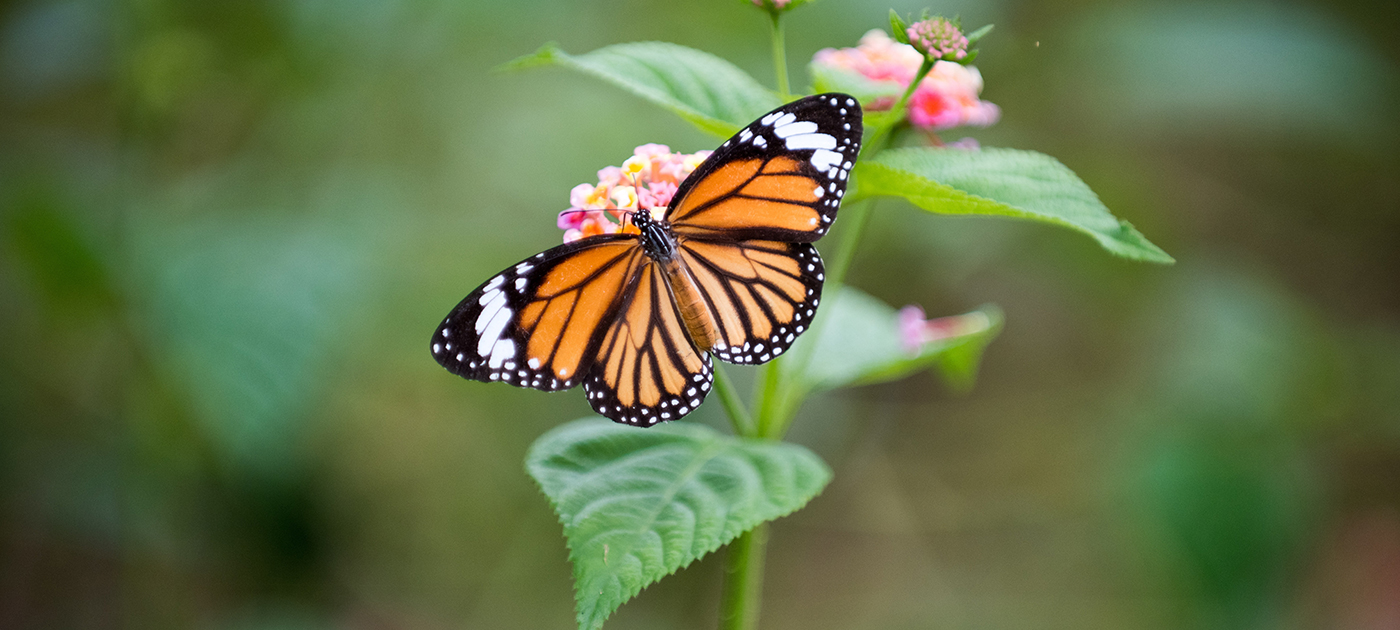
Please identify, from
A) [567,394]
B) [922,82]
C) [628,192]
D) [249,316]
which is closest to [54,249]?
[249,316]

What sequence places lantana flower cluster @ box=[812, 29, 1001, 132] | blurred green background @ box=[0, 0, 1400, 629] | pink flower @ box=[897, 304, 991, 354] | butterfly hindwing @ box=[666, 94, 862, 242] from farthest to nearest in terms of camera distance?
1. blurred green background @ box=[0, 0, 1400, 629]
2. pink flower @ box=[897, 304, 991, 354]
3. lantana flower cluster @ box=[812, 29, 1001, 132]
4. butterfly hindwing @ box=[666, 94, 862, 242]

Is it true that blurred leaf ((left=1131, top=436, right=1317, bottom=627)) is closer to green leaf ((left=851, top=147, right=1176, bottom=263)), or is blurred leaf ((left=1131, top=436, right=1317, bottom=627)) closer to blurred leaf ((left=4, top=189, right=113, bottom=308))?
green leaf ((left=851, top=147, right=1176, bottom=263))

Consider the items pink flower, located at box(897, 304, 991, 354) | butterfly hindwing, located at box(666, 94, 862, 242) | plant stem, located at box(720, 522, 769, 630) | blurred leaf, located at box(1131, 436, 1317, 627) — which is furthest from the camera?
blurred leaf, located at box(1131, 436, 1317, 627)

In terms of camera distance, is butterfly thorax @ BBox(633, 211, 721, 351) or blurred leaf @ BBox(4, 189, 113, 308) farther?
blurred leaf @ BBox(4, 189, 113, 308)

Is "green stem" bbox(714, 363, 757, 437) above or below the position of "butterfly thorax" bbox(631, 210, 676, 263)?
below

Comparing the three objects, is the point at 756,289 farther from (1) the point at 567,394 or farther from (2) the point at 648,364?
(1) the point at 567,394

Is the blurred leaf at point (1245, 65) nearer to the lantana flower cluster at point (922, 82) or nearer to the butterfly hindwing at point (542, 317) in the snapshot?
the lantana flower cluster at point (922, 82)

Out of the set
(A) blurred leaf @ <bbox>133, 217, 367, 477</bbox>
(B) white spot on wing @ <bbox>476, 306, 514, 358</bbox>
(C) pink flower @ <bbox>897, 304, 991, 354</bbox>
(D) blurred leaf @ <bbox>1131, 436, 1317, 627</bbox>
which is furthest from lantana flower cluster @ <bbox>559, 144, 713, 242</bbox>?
(D) blurred leaf @ <bbox>1131, 436, 1317, 627</bbox>
